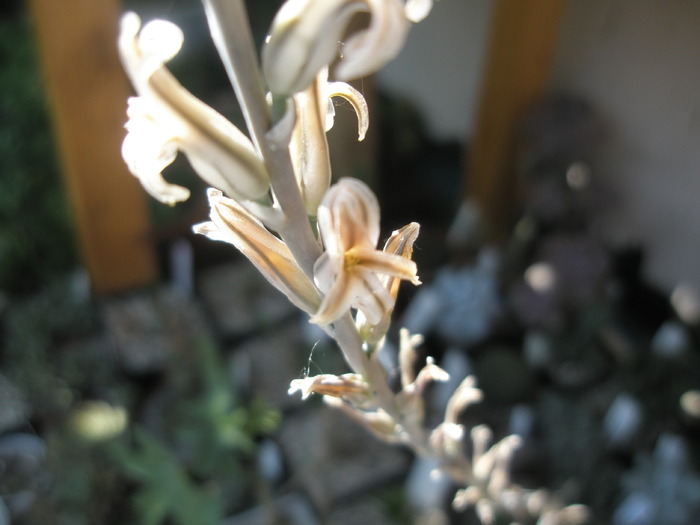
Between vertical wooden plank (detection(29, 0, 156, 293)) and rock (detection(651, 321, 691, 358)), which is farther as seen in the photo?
rock (detection(651, 321, 691, 358))

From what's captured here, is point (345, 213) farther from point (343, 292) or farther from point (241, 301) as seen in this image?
point (241, 301)

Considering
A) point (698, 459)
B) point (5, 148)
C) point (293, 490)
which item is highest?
point (5, 148)

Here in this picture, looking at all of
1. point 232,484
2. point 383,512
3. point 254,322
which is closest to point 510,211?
point 254,322

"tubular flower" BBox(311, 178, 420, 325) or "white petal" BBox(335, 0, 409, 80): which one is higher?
"white petal" BBox(335, 0, 409, 80)

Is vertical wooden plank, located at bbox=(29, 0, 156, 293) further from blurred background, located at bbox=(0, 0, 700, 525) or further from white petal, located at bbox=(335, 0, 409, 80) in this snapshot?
white petal, located at bbox=(335, 0, 409, 80)

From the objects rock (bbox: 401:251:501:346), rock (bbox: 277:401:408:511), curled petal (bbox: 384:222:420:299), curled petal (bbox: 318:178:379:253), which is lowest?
rock (bbox: 277:401:408:511)

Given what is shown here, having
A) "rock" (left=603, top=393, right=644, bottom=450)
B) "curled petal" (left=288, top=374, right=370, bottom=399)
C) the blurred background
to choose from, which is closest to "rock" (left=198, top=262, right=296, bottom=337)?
the blurred background

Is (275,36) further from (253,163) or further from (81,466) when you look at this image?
(81,466)

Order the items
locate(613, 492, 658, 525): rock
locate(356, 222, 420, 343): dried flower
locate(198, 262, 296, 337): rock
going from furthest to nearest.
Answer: locate(198, 262, 296, 337): rock, locate(613, 492, 658, 525): rock, locate(356, 222, 420, 343): dried flower
